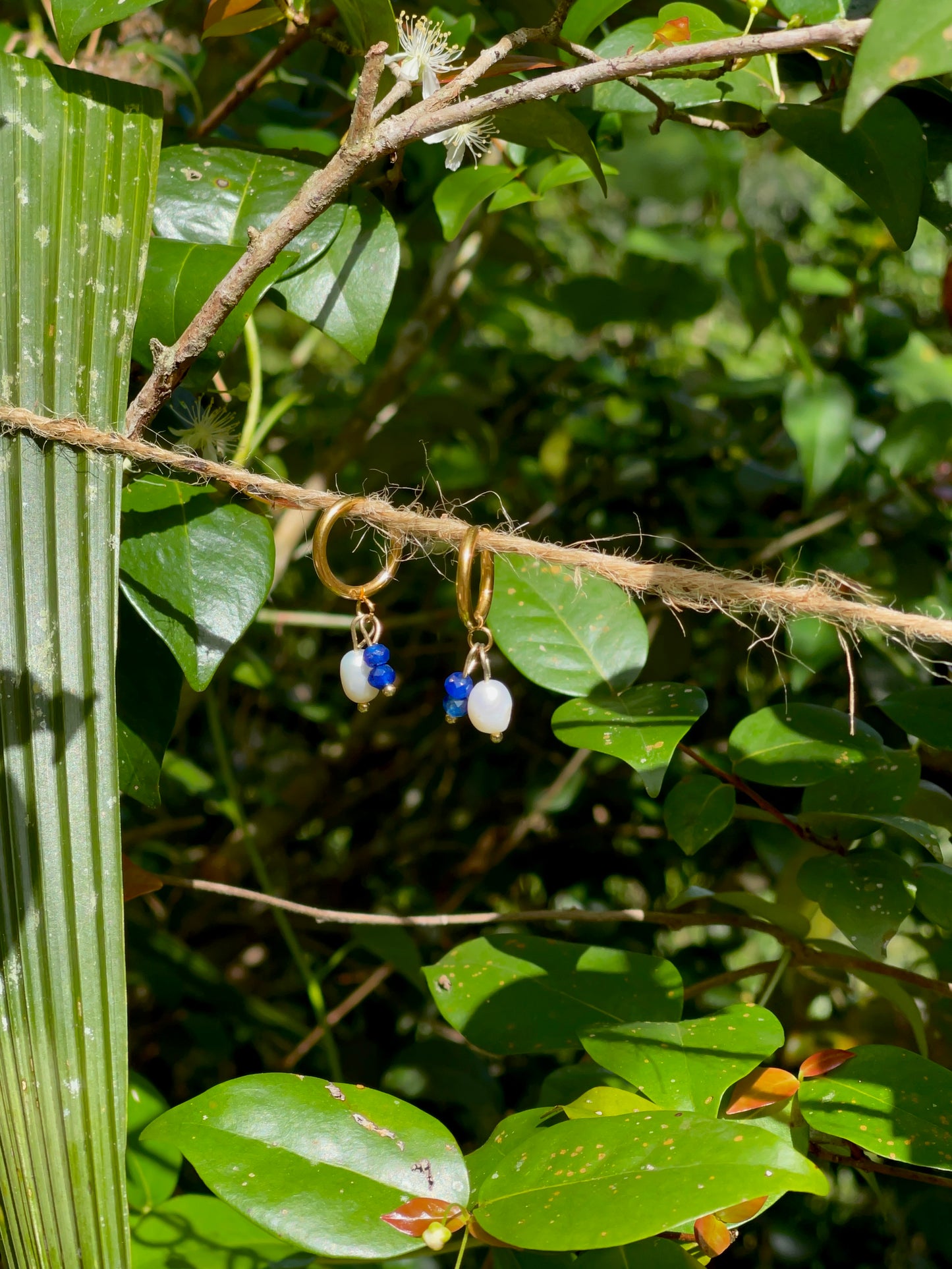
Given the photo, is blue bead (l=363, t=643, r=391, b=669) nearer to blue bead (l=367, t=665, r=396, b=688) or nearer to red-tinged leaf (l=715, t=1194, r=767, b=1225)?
blue bead (l=367, t=665, r=396, b=688)

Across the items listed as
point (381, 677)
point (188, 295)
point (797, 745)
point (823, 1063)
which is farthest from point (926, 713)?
point (188, 295)

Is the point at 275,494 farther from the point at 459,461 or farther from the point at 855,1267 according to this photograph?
the point at 855,1267

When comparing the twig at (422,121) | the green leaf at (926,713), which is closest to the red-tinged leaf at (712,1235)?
the green leaf at (926,713)

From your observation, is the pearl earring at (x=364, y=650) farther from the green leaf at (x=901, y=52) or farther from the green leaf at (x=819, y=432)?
the green leaf at (x=819, y=432)

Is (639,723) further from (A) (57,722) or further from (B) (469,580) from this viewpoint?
(A) (57,722)

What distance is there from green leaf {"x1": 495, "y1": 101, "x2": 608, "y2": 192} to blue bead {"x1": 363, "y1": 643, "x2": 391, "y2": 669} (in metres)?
0.22

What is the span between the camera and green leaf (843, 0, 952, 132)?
247 millimetres

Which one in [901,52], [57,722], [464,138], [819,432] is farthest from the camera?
[819,432]

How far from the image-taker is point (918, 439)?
724 millimetres

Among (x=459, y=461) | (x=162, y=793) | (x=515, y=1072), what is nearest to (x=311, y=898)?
(x=162, y=793)

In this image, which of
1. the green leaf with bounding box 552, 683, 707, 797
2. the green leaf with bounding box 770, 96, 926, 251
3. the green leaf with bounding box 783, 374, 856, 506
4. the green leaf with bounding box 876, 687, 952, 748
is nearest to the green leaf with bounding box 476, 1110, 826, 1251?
the green leaf with bounding box 552, 683, 707, 797

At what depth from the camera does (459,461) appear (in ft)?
3.14

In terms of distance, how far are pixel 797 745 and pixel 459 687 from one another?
7.1 inches

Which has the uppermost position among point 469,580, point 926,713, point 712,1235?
point 469,580
